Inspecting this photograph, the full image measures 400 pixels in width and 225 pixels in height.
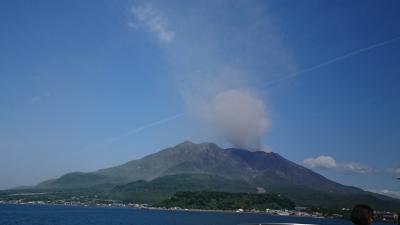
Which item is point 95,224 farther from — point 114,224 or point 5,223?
point 5,223

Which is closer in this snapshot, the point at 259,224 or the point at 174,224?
the point at 259,224

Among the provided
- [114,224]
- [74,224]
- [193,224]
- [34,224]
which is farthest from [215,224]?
[34,224]

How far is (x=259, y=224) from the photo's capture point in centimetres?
745

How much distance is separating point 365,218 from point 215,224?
118m

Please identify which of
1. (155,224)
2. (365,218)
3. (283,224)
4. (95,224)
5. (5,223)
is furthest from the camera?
(155,224)

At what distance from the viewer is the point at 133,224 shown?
113188 mm

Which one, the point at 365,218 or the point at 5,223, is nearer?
the point at 365,218

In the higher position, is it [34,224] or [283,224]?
[34,224]

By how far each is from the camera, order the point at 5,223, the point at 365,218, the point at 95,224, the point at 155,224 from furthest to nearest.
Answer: the point at 155,224
the point at 95,224
the point at 5,223
the point at 365,218

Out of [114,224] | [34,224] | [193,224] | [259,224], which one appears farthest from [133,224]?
[259,224]

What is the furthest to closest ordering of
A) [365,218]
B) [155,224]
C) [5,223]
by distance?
[155,224] → [5,223] → [365,218]

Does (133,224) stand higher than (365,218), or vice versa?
(133,224)

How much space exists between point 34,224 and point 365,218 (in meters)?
102

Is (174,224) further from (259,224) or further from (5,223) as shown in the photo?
(259,224)
